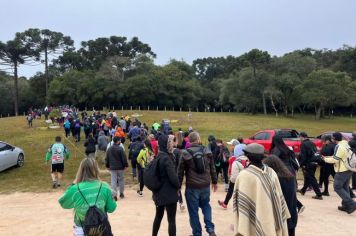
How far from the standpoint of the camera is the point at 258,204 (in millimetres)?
4402

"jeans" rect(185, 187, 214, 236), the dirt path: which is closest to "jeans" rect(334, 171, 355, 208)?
the dirt path

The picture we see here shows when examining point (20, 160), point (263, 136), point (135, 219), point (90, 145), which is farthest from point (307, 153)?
point (20, 160)

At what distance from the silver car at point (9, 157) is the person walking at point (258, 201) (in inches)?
505

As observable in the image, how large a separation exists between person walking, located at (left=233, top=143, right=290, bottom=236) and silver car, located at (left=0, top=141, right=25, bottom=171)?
12830mm

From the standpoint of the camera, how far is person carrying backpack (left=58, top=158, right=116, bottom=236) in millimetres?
4297

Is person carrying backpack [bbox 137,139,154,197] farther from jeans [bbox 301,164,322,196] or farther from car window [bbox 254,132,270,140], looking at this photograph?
car window [bbox 254,132,270,140]

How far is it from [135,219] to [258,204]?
4650 millimetres

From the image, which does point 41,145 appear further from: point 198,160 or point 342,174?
point 198,160

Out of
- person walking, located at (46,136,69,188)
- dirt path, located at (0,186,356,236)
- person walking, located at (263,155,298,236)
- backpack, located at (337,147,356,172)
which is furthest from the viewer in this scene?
person walking, located at (46,136,69,188)

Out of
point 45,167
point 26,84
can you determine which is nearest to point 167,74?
point 26,84

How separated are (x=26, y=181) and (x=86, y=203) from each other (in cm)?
1082

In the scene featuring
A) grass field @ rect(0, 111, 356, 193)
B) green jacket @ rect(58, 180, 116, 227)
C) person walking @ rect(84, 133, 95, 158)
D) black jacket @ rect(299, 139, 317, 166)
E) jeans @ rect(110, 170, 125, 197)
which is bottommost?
grass field @ rect(0, 111, 356, 193)

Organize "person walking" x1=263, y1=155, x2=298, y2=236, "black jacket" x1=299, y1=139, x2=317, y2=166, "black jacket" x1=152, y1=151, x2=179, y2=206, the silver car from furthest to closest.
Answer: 1. the silver car
2. "black jacket" x1=299, y1=139, x2=317, y2=166
3. "black jacket" x1=152, y1=151, x2=179, y2=206
4. "person walking" x1=263, y1=155, x2=298, y2=236

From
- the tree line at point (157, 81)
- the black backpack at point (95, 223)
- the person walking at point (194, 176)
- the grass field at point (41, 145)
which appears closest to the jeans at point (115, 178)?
the grass field at point (41, 145)
